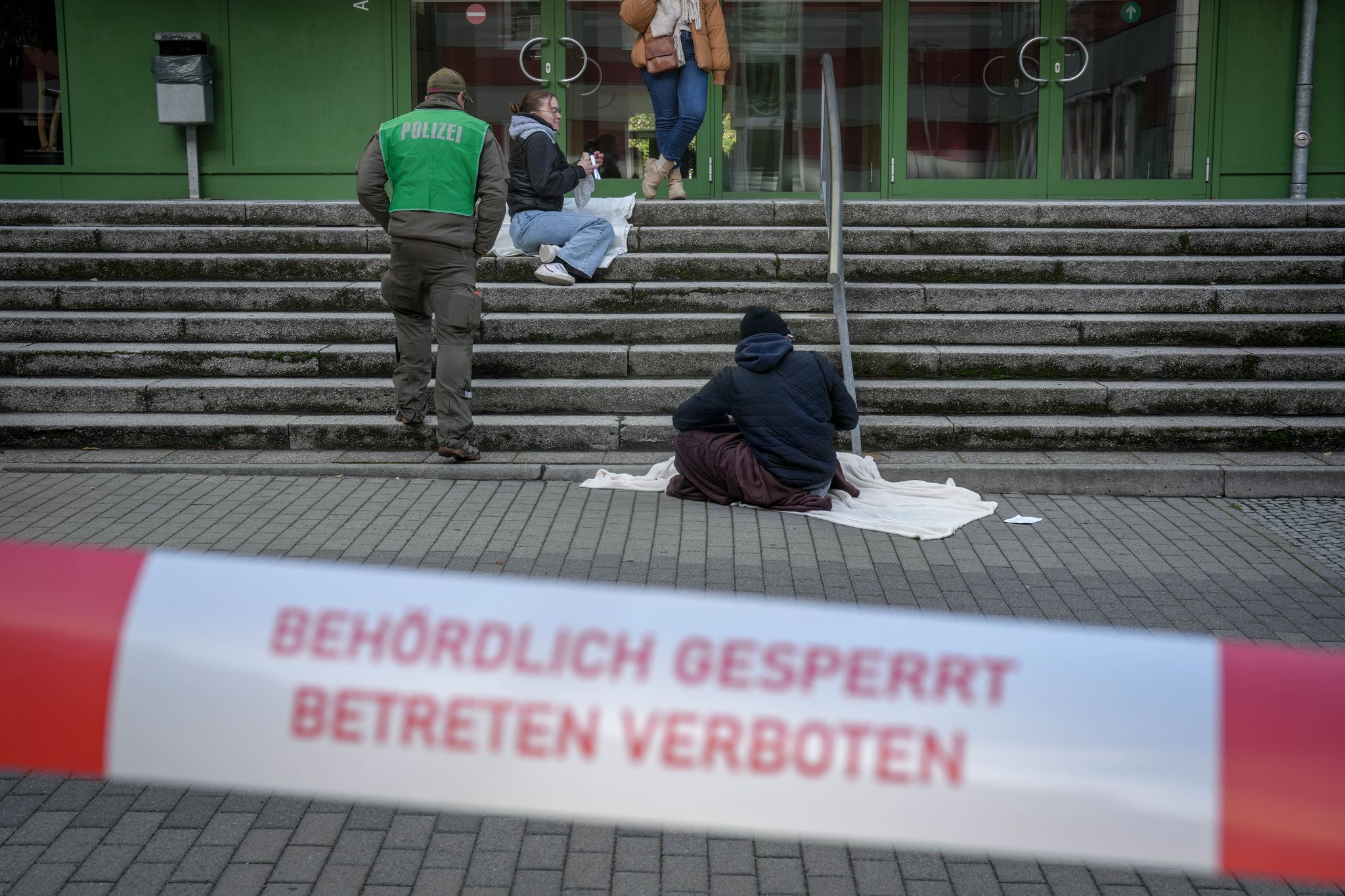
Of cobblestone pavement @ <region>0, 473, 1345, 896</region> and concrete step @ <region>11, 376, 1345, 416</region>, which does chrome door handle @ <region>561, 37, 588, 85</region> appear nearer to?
concrete step @ <region>11, 376, 1345, 416</region>

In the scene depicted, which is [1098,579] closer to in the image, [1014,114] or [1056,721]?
[1056,721]

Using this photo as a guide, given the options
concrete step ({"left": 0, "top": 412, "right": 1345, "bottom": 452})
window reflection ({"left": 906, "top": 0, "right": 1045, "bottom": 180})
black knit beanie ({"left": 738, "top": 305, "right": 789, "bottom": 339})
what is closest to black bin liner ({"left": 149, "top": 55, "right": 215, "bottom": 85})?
concrete step ({"left": 0, "top": 412, "right": 1345, "bottom": 452})

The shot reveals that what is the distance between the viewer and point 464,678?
72.5 inches

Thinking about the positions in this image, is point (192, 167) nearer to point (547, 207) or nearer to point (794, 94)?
point (547, 207)

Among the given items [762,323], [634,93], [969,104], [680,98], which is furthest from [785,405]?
[969,104]

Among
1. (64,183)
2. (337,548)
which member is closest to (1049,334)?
(337,548)

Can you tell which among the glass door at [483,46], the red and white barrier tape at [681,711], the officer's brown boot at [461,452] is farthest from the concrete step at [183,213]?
→ the red and white barrier tape at [681,711]

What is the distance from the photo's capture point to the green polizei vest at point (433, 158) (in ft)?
24.7

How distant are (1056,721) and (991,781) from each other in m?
0.12

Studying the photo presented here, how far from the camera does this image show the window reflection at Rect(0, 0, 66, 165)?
12062 mm

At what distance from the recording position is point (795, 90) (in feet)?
40.4

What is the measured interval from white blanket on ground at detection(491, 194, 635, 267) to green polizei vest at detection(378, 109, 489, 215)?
6.39 ft

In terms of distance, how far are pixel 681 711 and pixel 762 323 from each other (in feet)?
17.4

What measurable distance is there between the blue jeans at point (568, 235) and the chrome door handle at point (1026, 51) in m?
4.80
